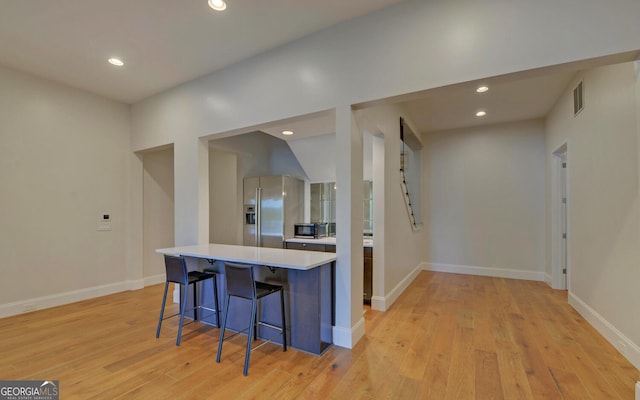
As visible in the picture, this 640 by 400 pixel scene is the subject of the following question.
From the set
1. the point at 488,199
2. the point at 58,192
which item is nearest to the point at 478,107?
the point at 488,199

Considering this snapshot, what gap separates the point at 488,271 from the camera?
5.64 m

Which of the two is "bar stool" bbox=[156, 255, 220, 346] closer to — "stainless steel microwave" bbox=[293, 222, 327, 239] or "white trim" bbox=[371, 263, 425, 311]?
"white trim" bbox=[371, 263, 425, 311]

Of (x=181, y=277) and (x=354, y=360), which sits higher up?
(x=181, y=277)

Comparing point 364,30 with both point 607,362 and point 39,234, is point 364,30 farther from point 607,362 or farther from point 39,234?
point 39,234

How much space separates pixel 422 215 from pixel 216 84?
4644mm

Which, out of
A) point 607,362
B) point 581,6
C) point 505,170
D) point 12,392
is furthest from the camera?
point 505,170

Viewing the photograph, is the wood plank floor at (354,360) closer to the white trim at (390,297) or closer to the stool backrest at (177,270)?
the white trim at (390,297)

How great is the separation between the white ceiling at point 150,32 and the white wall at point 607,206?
2258 millimetres

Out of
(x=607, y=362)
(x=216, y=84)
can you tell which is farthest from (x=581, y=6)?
(x=216, y=84)

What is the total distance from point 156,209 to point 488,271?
6.19 metres

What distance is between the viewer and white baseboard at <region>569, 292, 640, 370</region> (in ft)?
7.82

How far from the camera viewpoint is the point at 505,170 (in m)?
5.54

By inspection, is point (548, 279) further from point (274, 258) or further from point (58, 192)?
point (58, 192)

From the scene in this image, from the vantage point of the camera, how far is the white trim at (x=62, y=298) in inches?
140
